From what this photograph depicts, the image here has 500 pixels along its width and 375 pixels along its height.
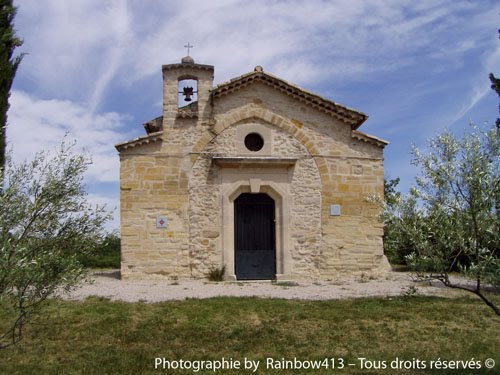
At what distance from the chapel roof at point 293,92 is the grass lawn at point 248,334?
252 inches

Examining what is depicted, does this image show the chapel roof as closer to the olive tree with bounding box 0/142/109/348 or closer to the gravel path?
the gravel path

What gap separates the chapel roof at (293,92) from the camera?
15.3 m

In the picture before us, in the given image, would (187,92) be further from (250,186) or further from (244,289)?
(244,289)

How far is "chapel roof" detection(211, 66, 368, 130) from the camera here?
1529 centimetres

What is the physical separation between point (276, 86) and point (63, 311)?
29.6 ft

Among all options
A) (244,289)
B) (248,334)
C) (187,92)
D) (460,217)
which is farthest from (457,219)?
(187,92)

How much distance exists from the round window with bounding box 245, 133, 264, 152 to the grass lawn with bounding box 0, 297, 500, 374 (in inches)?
227

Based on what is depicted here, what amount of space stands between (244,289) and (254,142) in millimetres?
4883

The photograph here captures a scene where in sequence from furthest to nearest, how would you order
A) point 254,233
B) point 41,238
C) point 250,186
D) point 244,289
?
point 254,233
point 250,186
point 244,289
point 41,238

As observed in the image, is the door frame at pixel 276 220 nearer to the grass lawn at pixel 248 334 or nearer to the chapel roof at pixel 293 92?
the chapel roof at pixel 293 92

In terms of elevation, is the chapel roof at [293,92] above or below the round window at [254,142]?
above

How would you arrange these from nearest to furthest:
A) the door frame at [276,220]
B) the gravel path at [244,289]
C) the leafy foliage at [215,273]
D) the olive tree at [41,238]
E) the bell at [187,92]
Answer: the olive tree at [41,238]
the gravel path at [244,289]
the leafy foliage at [215,273]
the door frame at [276,220]
the bell at [187,92]

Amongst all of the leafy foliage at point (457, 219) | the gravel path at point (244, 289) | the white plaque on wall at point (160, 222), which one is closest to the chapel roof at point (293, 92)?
the white plaque on wall at point (160, 222)

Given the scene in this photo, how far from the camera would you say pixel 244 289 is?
12820 millimetres
